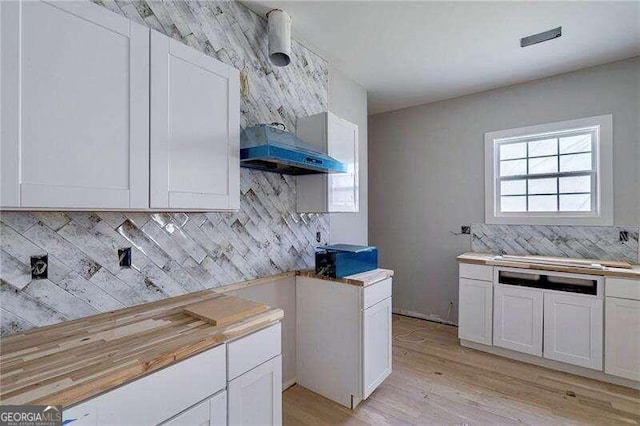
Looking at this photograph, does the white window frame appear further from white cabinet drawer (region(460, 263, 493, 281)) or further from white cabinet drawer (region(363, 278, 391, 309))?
white cabinet drawer (region(363, 278, 391, 309))

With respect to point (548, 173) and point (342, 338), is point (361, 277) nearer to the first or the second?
point (342, 338)

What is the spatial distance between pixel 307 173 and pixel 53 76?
1.57 m

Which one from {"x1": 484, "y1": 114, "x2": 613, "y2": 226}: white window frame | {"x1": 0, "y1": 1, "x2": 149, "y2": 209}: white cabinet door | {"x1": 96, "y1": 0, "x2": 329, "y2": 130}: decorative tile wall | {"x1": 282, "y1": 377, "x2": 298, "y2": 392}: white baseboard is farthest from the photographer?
{"x1": 484, "y1": 114, "x2": 613, "y2": 226}: white window frame

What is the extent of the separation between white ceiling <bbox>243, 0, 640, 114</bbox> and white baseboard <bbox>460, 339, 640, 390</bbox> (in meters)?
2.74

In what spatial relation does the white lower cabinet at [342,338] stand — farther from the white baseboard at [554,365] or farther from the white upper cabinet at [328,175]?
the white baseboard at [554,365]

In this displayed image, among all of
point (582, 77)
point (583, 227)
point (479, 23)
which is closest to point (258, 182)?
point (479, 23)

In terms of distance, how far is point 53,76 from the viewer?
3.27 ft

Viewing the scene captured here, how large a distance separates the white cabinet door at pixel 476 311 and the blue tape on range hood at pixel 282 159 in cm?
195

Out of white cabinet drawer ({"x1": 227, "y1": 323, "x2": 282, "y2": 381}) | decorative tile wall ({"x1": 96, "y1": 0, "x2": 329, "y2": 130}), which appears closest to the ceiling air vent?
decorative tile wall ({"x1": 96, "y1": 0, "x2": 329, "y2": 130})

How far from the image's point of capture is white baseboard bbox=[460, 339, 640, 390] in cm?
238

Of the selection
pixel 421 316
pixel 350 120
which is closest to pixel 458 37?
pixel 350 120

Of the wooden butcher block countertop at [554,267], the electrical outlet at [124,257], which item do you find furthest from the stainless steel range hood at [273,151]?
the wooden butcher block countertop at [554,267]

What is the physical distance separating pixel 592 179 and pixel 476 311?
1734 mm

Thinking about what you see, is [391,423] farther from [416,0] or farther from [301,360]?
[416,0]
